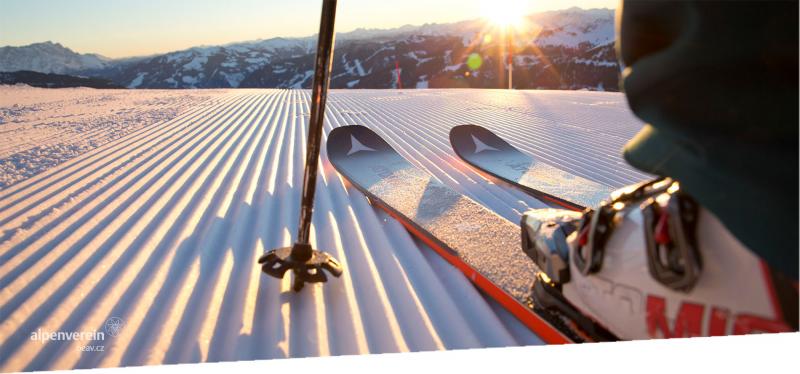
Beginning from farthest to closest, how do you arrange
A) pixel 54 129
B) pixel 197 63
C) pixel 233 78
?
1. pixel 233 78
2. pixel 197 63
3. pixel 54 129

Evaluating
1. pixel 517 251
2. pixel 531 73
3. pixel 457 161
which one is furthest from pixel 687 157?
pixel 531 73

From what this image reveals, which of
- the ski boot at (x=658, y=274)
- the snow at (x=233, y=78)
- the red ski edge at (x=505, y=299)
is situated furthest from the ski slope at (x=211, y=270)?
the snow at (x=233, y=78)

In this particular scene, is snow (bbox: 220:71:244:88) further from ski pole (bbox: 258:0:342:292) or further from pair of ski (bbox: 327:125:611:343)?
ski pole (bbox: 258:0:342:292)

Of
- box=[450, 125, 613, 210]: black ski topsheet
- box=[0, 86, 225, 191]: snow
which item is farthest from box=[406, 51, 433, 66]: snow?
box=[450, 125, 613, 210]: black ski topsheet

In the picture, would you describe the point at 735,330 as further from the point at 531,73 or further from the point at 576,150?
the point at 531,73

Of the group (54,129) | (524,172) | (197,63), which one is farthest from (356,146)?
(197,63)

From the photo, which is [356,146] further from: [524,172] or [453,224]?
[453,224]

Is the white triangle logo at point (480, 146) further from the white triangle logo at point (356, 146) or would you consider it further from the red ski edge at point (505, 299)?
the red ski edge at point (505, 299)
